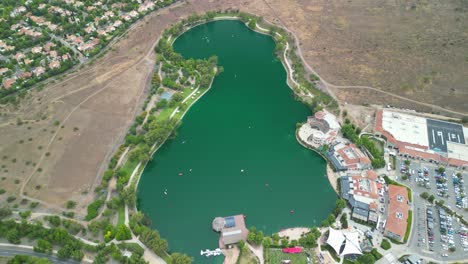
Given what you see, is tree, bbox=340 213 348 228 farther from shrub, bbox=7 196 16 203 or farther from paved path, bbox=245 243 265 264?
shrub, bbox=7 196 16 203

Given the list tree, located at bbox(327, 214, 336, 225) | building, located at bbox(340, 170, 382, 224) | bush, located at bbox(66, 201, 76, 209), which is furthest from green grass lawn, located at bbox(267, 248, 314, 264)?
bush, located at bbox(66, 201, 76, 209)

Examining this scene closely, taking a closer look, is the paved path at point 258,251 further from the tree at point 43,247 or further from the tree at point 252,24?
the tree at point 252,24

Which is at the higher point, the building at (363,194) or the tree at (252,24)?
the tree at (252,24)

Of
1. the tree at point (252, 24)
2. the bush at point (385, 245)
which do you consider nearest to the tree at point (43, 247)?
the bush at point (385, 245)

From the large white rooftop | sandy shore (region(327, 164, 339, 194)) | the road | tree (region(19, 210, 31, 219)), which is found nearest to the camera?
the road

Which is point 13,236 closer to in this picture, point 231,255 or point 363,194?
point 231,255
